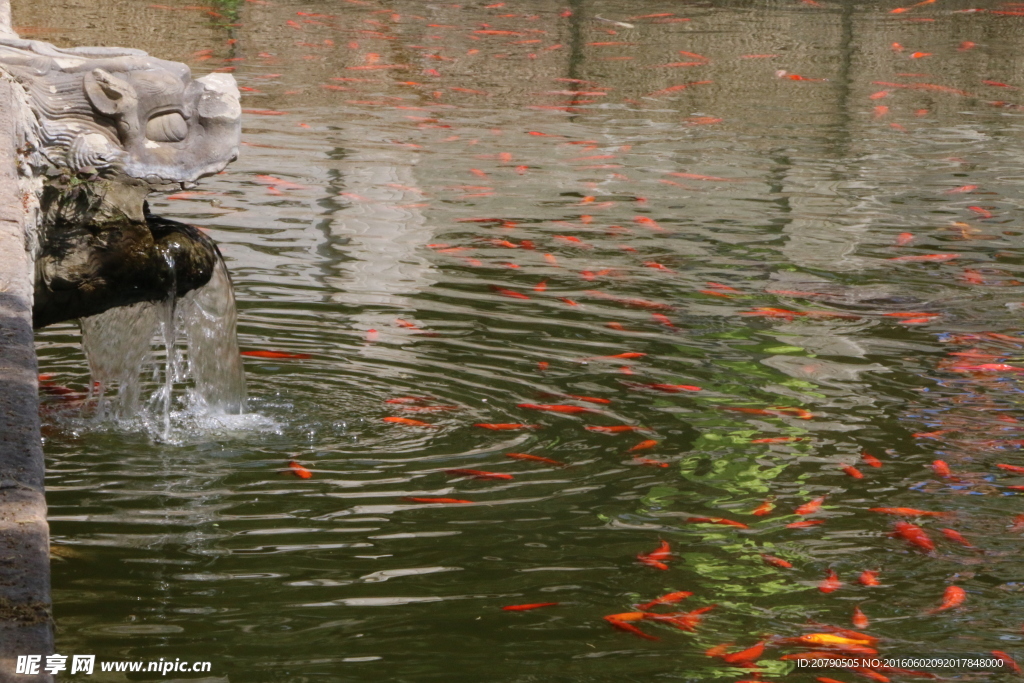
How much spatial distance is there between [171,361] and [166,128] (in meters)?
1.04

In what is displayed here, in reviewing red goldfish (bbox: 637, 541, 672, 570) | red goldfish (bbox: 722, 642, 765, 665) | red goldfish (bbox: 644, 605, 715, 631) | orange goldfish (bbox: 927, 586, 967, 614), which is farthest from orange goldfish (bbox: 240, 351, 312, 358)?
orange goldfish (bbox: 927, 586, 967, 614)

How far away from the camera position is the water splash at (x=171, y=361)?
5.42 meters

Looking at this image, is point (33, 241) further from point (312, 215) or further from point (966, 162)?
point (966, 162)

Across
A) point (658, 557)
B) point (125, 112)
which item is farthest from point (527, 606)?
point (125, 112)

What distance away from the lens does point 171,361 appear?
5520 millimetres

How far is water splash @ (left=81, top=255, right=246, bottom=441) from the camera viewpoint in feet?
17.8

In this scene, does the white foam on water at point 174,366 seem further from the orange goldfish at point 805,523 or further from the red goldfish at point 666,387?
the orange goldfish at point 805,523

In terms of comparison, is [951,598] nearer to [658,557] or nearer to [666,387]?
[658,557]

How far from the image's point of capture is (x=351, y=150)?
34.4ft

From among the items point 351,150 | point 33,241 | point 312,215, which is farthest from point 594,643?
point 351,150

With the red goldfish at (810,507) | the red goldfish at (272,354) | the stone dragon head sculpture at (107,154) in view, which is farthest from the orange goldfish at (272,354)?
the red goldfish at (810,507)

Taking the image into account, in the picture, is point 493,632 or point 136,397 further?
point 136,397

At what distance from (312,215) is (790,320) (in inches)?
132

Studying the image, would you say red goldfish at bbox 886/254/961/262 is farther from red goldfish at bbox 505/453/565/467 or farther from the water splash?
the water splash
